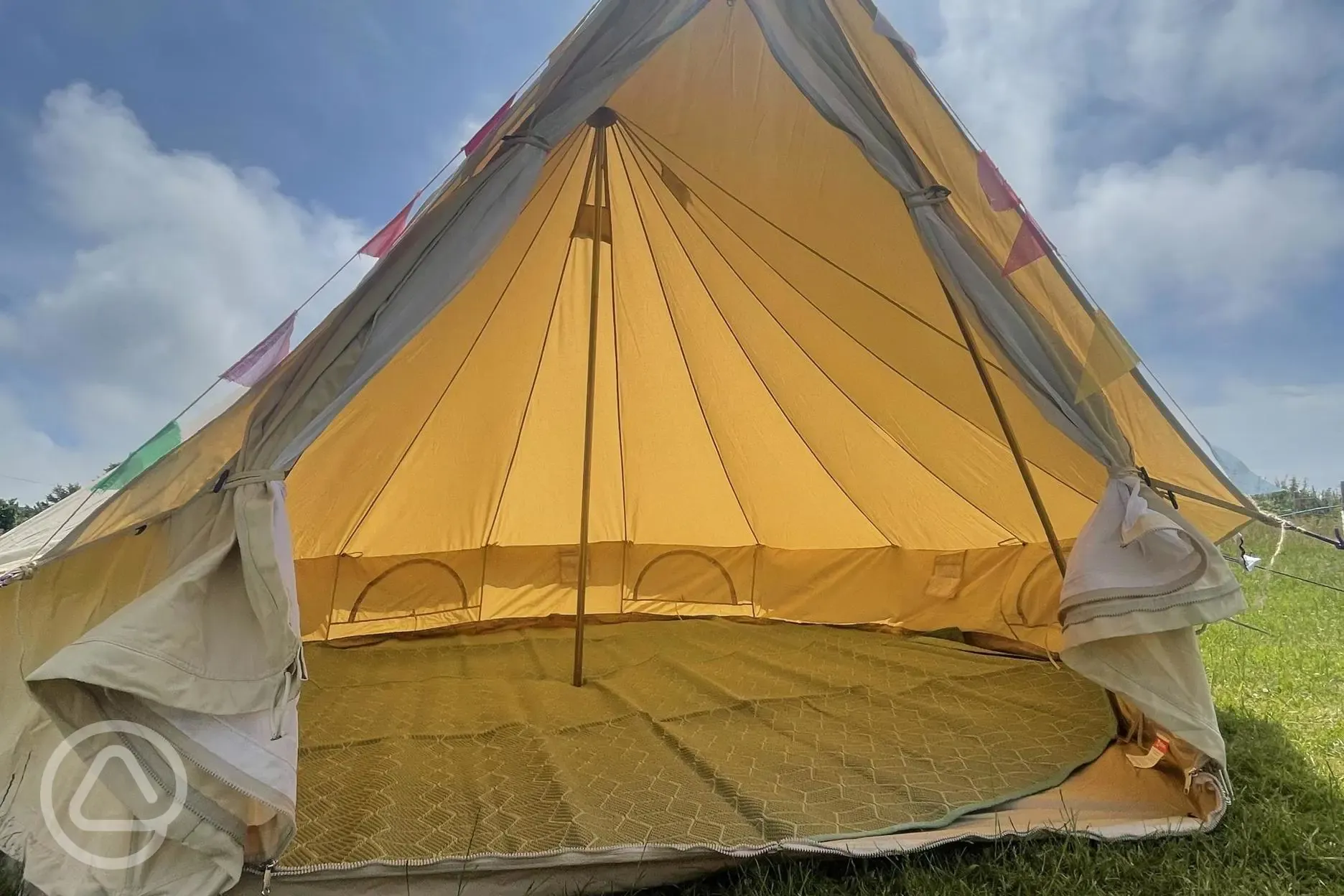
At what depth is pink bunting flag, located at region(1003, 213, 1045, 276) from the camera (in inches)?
77.5

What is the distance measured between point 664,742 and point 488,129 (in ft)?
5.65

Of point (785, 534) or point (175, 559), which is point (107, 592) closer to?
point (175, 559)

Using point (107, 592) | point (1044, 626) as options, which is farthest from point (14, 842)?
point (1044, 626)

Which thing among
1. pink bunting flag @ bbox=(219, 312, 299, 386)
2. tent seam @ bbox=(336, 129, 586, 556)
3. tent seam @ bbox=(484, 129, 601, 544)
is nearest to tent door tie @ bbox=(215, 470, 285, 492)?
pink bunting flag @ bbox=(219, 312, 299, 386)

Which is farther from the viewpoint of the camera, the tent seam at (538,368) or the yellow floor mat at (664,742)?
the tent seam at (538,368)

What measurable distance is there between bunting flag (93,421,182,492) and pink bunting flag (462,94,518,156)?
→ 97cm

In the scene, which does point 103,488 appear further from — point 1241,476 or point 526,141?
point 1241,476

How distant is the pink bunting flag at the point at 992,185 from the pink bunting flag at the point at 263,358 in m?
1.72

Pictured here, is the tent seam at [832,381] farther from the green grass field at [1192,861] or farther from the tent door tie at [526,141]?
the green grass field at [1192,861]

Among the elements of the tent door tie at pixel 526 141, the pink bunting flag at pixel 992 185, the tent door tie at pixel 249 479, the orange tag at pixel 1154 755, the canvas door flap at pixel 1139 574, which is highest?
the tent door tie at pixel 526 141

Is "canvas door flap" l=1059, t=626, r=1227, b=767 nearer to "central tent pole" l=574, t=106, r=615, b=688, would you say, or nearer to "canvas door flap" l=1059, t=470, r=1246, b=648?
"canvas door flap" l=1059, t=470, r=1246, b=648

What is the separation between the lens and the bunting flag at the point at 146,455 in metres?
1.87

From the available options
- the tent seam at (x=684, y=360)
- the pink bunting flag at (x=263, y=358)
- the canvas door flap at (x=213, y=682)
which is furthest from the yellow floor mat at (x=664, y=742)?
the pink bunting flag at (x=263, y=358)

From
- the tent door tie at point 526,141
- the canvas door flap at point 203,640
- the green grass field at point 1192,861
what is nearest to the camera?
the canvas door flap at point 203,640
